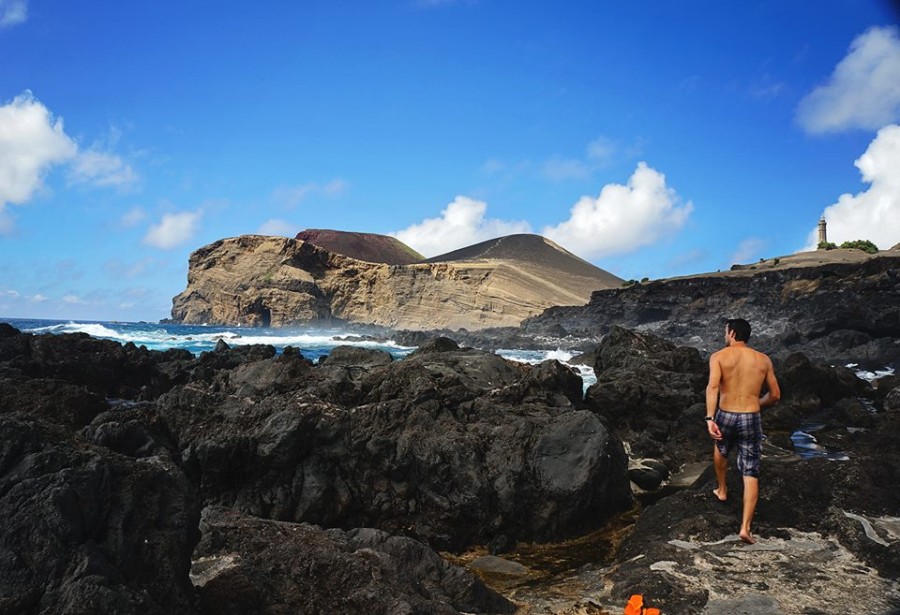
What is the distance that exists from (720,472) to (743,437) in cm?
43

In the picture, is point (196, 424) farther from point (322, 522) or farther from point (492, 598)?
point (492, 598)

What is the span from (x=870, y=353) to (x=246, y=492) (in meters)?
30.1

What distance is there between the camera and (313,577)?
3.94 m

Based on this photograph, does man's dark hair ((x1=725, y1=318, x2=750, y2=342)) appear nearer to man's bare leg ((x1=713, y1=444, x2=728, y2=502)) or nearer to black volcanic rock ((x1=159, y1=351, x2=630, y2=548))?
man's bare leg ((x1=713, y1=444, x2=728, y2=502))

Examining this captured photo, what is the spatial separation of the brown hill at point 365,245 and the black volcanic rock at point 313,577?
14241 cm

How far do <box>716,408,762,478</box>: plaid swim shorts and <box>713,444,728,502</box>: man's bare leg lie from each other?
0.04 meters

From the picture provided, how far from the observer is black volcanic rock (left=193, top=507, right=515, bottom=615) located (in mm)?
3627

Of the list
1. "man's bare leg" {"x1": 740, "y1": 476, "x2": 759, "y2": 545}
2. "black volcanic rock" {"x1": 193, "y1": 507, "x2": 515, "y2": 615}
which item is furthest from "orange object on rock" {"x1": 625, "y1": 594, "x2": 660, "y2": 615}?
"man's bare leg" {"x1": 740, "y1": 476, "x2": 759, "y2": 545}

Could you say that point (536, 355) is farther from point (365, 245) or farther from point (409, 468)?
point (365, 245)

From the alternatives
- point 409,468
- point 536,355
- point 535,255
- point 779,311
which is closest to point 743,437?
point 409,468

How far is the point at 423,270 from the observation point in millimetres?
87062

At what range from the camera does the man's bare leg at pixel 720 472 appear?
6.01 metres

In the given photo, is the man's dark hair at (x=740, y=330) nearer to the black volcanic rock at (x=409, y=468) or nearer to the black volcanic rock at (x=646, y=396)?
the black volcanic rock at (x=409, y=468)

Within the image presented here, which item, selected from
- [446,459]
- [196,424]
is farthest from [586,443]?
[196,424]
